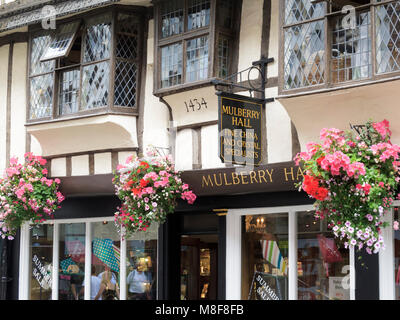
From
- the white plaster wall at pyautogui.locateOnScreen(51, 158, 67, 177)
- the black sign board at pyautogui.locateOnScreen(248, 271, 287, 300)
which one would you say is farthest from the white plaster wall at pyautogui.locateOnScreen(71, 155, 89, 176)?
the black sign board at pyautogui.locateOnScreen(248, 271, 287, 300)

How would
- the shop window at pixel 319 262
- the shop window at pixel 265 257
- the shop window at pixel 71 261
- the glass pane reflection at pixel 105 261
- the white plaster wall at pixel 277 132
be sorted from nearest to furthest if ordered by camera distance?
the shop window at pixel 319 262
the white plaster wall at pixel 277 132
the shop window at pixel 265 257
the glass pane reflection at pixel 105 261
the shop window at pixel 71 261

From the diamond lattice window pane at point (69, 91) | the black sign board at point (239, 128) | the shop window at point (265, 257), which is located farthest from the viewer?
the diamond lattice window pane at point (69, 91)

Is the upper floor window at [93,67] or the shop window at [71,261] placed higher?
the upper floor window at [93,67]

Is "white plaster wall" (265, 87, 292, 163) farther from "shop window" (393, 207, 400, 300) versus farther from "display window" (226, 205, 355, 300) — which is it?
"shop window" (393, 207, 400, 300)

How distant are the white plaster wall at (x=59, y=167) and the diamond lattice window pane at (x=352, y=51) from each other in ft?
17.8

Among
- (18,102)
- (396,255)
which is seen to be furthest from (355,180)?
(18,102)

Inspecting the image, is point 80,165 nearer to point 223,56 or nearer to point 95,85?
point 95,85

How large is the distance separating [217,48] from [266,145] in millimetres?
1553

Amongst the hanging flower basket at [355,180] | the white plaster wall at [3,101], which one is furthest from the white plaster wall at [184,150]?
the white plaster wall at [3,101]

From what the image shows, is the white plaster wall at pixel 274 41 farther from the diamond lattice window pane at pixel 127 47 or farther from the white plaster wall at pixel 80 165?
the white plaster wall at pixel 80 165

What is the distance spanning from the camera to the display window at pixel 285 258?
9719mm

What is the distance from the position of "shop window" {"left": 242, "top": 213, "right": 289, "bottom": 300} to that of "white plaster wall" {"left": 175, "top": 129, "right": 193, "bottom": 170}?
1166 millimetres

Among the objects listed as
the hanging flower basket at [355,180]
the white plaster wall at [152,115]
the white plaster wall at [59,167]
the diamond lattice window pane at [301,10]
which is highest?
the diamond lattice window pane at [301,10]

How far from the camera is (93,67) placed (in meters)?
11.8
